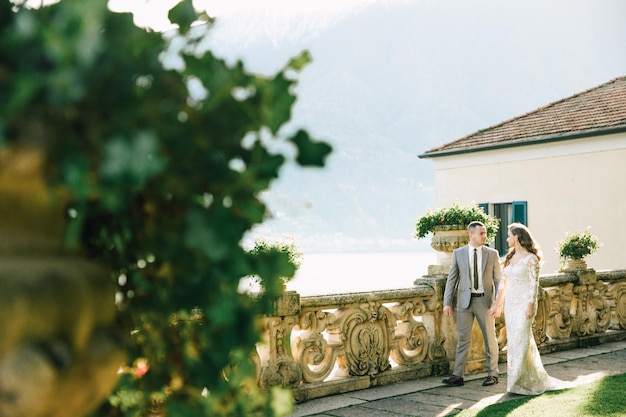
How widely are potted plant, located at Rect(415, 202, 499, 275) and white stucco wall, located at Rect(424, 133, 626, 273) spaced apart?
9182 millimetres

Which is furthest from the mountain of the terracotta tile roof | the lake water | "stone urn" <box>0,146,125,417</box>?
"stone urn" <box>0,146,125,417</box>

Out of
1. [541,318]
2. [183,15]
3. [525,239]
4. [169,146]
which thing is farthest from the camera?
[541,318]

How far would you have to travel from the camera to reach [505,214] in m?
20.2

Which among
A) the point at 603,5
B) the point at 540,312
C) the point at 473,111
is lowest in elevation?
the point at 540,312

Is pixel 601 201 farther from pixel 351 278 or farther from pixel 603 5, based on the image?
pixel 603 5

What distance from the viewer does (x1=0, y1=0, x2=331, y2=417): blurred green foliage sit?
104cm

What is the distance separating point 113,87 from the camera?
110 centimetres

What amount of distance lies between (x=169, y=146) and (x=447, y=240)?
8473 millimetres

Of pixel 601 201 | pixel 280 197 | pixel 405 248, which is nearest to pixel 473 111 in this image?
pixel 405 248

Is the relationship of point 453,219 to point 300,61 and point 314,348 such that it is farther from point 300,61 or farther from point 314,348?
point 300,61

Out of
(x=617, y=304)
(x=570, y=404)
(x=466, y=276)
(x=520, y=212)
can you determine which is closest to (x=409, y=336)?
(x=466, y=276)

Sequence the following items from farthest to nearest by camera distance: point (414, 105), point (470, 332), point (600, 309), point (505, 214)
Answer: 1. point (414, 105)
2. point (505, 214)
3. point (600, 309)
4. point (470, 332)

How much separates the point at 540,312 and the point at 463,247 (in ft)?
9.59

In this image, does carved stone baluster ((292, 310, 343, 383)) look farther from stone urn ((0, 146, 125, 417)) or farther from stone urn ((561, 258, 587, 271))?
stone urn ((0, 146, 125, 417))
